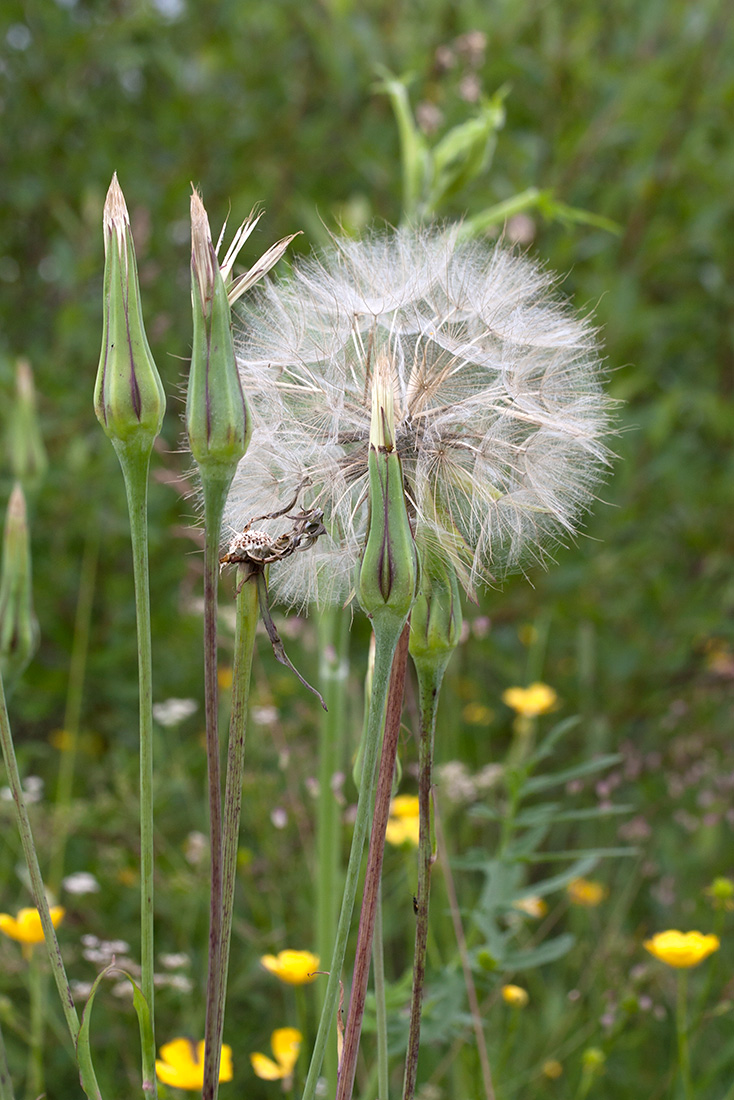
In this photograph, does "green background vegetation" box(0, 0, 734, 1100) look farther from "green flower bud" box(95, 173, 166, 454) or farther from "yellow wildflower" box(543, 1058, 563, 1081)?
"green flower bud" box(95, 173, 166, 454)

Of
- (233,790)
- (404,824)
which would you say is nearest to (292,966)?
(404,824)

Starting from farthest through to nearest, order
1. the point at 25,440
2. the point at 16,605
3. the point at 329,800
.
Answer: the point at 25,440 → the point at 329,800 → the point at 16,605

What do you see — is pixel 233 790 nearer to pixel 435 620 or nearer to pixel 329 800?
pixel 435 620

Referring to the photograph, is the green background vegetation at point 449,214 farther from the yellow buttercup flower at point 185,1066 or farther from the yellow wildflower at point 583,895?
the yellow buttercup flower at point 185,1066

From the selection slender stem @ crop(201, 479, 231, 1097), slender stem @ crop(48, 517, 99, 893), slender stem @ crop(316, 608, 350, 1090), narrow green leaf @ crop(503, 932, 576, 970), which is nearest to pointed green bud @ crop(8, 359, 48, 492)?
slender stem @ crop(48, 517, 99, 893)

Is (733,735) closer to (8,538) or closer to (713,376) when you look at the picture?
(713,376)

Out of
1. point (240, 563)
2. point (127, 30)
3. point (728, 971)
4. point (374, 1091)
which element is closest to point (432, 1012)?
point (374, 1091)

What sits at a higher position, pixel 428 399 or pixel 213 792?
pixel 428 399

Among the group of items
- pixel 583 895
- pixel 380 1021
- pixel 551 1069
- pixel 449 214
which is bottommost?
pixel 551 1069
